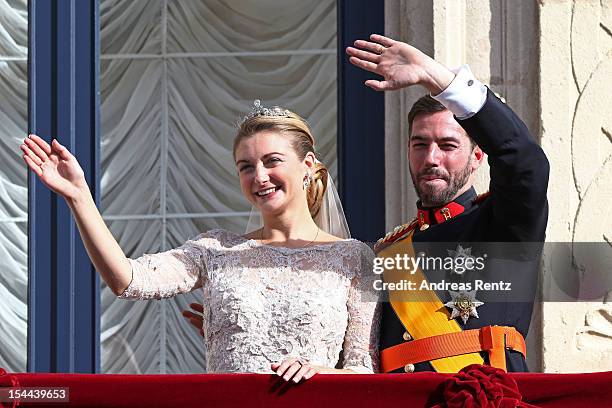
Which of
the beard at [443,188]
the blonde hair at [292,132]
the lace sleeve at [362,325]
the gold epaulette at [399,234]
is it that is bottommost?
the lace sleeve at [362,325]

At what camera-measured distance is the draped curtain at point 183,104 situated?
5254 millimetres

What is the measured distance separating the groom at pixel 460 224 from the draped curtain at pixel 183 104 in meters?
1.20

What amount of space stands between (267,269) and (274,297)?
91mm

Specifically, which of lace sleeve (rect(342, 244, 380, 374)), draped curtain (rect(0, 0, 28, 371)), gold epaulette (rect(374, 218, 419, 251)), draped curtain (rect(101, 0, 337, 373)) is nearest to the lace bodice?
lace sleeve (rect(342, 244, 380, 374))

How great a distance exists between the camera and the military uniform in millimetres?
3680

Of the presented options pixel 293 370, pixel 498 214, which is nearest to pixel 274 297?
pixel 293 370

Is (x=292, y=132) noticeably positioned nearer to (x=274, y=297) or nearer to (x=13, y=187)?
(x=274, y=297)

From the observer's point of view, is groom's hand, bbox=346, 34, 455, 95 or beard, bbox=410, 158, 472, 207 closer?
groom's hand, bbox=346, 34, 455, 95

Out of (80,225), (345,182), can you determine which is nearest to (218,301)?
(80,225)

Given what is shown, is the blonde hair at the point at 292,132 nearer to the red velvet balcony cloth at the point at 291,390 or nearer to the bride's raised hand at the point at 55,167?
the bride's raised hand at the point at 55,167

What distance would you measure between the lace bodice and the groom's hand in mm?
596

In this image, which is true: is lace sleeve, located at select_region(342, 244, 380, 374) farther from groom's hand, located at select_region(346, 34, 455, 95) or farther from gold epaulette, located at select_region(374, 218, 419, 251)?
groom's hand, located at select_region(346, 34, 455, 95)

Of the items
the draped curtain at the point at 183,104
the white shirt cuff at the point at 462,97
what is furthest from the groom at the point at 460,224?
the draped curtain at the point at 183,104

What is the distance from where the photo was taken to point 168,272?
4.00 metres
